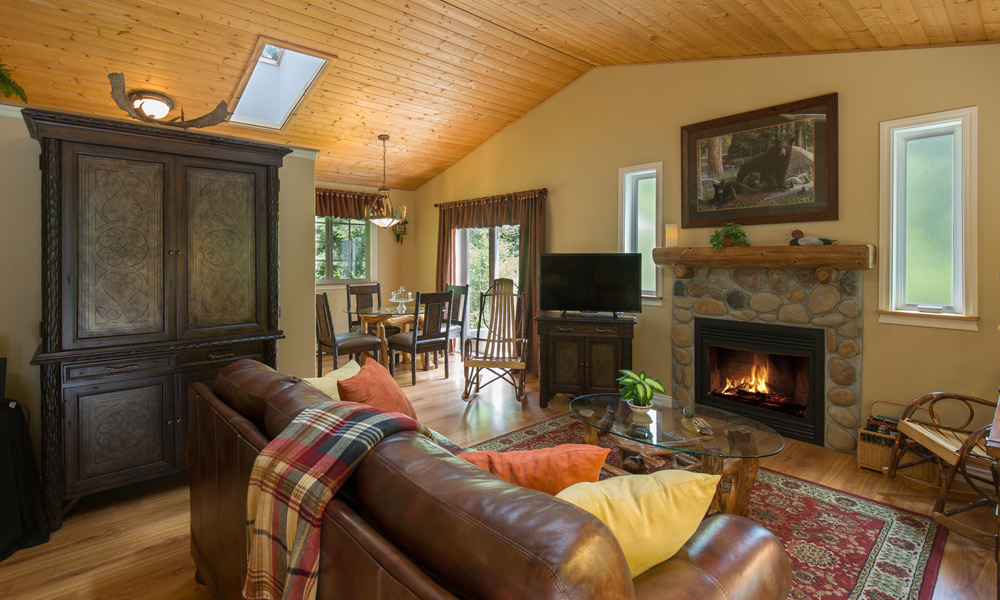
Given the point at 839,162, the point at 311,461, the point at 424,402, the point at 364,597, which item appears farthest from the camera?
the point at 424,402

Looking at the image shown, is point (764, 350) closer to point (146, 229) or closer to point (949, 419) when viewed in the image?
point (949, 419)

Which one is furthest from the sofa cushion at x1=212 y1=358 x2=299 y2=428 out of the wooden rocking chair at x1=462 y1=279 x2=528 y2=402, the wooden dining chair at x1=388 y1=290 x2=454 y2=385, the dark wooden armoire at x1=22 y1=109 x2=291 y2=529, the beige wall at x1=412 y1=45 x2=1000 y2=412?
the beige wall at x1=412 y1=45 x2=1000 y2=412

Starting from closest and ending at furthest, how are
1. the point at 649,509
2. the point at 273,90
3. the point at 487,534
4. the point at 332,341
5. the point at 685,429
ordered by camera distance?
the point at 487,534 → the point at 649,509 → the point at 685,429 → the point at 273,90 → the point at 332,341

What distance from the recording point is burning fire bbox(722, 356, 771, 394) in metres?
4.03

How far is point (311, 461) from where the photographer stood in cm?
112

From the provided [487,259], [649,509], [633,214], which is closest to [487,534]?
[649,509]

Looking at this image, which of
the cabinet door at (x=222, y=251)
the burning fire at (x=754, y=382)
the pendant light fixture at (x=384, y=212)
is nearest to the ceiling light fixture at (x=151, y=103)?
the cabinet door at (x=222, y=251)

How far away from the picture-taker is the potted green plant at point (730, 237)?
3818 millimetres

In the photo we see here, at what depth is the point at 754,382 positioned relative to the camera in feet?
13.4

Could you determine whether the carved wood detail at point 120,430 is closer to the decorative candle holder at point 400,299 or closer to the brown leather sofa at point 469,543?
the brown leather sofa at point 469,543

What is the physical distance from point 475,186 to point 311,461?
18.4 ft

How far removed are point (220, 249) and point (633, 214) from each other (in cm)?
348

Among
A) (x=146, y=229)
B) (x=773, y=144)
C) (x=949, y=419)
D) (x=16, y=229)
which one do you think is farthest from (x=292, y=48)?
(x=949, y=419)

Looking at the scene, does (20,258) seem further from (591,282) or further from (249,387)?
(591,282)
